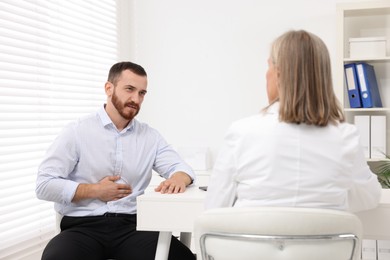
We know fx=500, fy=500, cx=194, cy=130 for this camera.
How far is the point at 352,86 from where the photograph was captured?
3.46 meters

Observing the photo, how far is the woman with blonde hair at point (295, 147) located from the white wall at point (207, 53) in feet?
8.20

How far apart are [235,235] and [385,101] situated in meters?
2.78

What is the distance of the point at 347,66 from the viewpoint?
348 cm

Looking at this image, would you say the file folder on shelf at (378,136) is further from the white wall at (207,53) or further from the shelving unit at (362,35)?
the white wall at (207,53)

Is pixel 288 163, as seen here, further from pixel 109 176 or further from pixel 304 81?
pixel 109 176

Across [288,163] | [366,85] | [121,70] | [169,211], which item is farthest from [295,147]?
[366,85]

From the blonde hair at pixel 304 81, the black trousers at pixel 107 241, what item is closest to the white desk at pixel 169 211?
the black trousers at pixel 107 241

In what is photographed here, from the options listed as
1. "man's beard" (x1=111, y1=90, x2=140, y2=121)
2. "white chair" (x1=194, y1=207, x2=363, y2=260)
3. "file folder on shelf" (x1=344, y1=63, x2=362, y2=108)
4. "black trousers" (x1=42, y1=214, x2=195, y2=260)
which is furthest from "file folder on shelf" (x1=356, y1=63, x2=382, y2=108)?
"white chair" (x1=194, y1=207, x2=363, y2=260)

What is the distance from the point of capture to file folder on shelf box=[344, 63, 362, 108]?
135 inches

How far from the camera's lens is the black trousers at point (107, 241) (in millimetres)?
2027

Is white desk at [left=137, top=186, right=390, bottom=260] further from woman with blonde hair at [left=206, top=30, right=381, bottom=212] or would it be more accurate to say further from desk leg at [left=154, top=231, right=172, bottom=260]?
woman with blonde hair at [left=206, top=30, right=381, bottom=212]

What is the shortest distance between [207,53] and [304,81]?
2.68m

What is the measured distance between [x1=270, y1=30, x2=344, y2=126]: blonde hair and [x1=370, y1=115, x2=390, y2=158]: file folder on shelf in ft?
6.96

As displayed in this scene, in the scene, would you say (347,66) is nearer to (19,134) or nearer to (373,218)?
(373,218)
